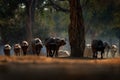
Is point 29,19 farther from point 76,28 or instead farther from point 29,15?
point 76,28

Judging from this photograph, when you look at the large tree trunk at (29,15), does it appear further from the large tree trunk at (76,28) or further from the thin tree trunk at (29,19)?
the large tree trunk at (76,28)

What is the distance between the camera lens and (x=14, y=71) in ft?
22.1

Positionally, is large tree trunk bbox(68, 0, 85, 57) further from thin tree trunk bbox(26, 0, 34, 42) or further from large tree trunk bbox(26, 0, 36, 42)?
thin tree trunk bbox(26, 0, 34, 42)

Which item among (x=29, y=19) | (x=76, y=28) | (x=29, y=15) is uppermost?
(x=29, y=15)

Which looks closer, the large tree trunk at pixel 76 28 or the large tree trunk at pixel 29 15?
the large tree trunk at pixel 76 28

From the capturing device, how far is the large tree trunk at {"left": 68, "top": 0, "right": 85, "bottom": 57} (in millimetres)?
23364

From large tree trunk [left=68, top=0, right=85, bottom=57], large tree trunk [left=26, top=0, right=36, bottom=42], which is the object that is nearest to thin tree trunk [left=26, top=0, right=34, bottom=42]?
large tree trunk [left=26, top=0, right=36, bottom=42]

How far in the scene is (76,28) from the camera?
2405 centimetres

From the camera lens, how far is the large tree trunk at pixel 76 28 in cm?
2336

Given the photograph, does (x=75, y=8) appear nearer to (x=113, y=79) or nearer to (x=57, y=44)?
(x=57, y=44)

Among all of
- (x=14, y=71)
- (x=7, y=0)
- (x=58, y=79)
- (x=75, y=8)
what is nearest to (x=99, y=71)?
(x=58, y=79)

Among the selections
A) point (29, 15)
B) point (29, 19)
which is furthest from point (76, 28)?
point (29, 15)

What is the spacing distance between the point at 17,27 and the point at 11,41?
90.3 inches

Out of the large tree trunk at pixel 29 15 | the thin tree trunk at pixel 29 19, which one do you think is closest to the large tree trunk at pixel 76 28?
the large tree trunk at pixel 29 15
